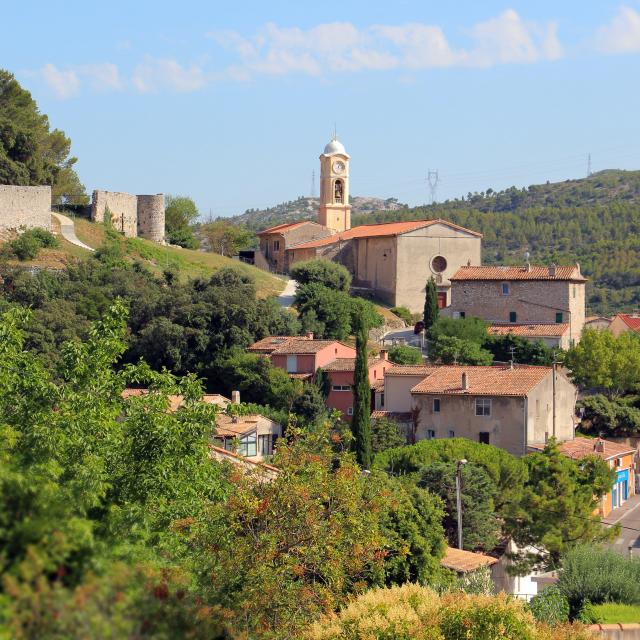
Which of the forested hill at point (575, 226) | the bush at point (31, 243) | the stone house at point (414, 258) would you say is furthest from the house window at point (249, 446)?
the forested hill at point (575, 226)

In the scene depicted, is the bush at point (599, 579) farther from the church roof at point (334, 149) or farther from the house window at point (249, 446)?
the church roof at point (334, 149)

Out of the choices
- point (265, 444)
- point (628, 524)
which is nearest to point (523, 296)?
point (265, 444)

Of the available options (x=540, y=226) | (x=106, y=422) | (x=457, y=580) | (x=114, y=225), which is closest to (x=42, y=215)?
(x=114, y=225)

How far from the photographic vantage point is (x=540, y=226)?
438ft

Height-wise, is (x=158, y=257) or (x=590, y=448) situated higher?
(x=158, y=257)

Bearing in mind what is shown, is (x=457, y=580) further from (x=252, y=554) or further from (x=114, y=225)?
(x=114, y=225)

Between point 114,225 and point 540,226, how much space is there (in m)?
71.3

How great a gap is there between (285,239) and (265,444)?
105 ft

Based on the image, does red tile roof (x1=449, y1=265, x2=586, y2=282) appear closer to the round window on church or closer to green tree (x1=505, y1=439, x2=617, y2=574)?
the round window on church

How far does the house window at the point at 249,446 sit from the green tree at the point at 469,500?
938 centimetres

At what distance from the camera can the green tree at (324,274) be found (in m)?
66.2

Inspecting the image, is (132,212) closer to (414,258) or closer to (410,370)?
(414,258)

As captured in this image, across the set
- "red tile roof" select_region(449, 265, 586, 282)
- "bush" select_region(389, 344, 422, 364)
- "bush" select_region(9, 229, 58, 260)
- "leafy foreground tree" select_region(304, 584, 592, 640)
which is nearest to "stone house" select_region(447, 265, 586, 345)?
"red tile roof" select_region(449, 265, 586, 282)

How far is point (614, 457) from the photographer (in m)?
45.3
